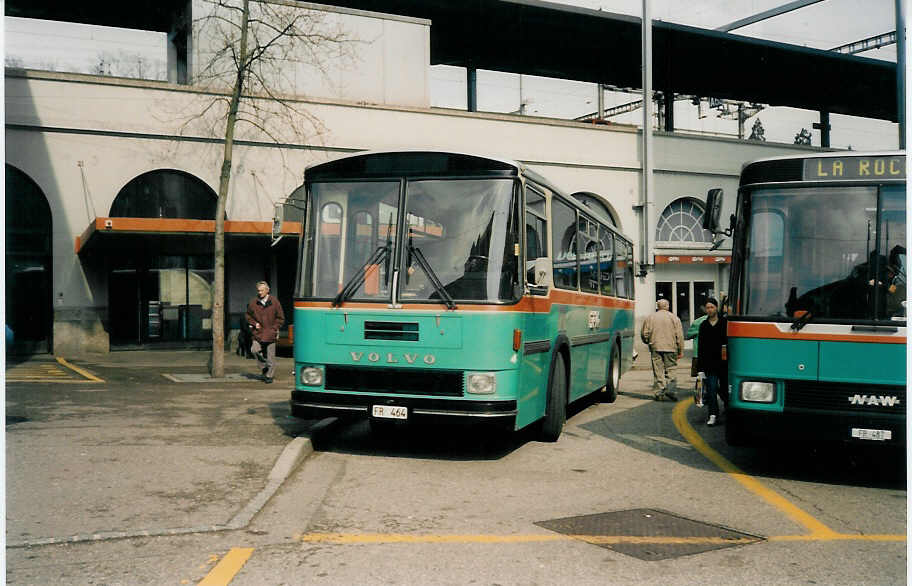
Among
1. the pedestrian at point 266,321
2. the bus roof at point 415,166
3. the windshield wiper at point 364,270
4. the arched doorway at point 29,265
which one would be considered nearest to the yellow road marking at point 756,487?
the bus roof at point 415,166

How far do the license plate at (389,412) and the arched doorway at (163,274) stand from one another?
1669 cm

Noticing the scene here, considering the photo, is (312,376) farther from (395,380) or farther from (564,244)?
(564,244)

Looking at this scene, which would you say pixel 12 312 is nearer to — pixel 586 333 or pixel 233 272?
pixel 233 272

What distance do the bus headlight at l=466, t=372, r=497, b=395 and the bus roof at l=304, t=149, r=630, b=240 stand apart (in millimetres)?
2008

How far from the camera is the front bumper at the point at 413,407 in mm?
8672

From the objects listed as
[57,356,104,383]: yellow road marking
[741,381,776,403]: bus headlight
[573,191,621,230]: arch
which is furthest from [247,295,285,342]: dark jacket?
[573,191,621,230]: arch

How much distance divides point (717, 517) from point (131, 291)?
2183 centimetres

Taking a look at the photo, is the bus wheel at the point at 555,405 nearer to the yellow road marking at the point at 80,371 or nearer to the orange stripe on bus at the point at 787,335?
the orange stripe on bus at the point at 787,335

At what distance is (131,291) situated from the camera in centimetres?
2564

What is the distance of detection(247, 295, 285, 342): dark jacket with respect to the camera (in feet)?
55.3

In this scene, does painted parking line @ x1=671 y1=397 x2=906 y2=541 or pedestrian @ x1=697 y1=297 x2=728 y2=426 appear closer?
painted parking line @ x1=671 y1=397 x2=906 y2=541

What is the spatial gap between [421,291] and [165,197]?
18.3 meters

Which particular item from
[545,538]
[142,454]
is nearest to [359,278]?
[142,454]

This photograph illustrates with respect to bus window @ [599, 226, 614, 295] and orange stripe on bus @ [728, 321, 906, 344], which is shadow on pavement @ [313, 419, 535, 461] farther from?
bus window @ [599, 226, 614, 295]
